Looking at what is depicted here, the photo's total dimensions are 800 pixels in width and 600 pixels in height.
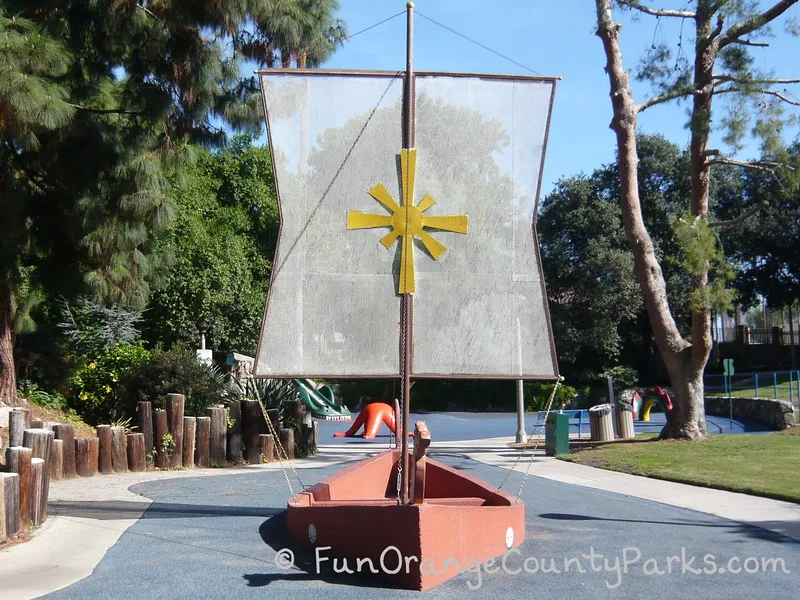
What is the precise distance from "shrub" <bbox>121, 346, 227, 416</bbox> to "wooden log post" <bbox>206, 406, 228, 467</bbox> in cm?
110

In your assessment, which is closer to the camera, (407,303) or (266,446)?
(407,303)

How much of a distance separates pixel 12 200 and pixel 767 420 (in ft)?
67.3

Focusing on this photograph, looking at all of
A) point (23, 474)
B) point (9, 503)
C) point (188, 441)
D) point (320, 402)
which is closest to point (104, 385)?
point (188, 441)

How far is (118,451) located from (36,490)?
4852 millimetres

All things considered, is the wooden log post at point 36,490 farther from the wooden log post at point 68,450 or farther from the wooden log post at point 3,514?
the wooden log post at point 68,450

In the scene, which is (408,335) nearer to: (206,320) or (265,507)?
(265,507)

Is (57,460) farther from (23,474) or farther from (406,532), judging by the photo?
(406,532)

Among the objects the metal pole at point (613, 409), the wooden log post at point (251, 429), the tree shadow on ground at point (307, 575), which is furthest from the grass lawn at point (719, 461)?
the tree shadow on ground at point (307, 575)

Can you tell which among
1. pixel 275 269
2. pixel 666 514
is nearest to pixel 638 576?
pixel 666 514

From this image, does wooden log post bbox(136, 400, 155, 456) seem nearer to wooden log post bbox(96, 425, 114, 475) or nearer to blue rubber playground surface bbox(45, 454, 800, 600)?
wooden log post bbox(96, 425, 114, 475)

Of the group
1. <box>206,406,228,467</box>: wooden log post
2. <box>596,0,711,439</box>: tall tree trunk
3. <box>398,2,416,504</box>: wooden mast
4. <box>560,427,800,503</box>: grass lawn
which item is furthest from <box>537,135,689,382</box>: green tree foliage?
<box>398,2,416,504</box>: wooden mast

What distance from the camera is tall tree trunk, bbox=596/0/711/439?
59.7 feet

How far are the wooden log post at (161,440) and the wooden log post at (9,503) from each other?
6015 millimetres

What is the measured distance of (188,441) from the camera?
1438 cm
